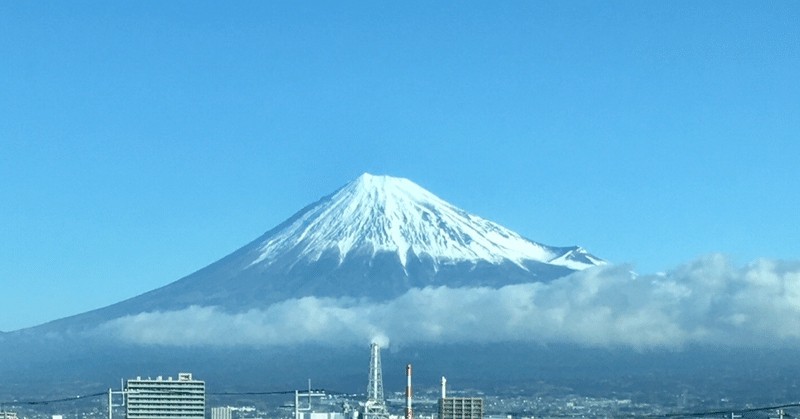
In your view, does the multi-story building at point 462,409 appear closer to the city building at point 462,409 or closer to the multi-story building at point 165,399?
the city building at point 462,409

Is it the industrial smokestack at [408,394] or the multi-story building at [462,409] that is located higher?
the industrial smokestack at [408,394]

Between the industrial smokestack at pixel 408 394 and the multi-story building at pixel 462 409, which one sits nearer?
the industrial smokestack at pixel 408 394

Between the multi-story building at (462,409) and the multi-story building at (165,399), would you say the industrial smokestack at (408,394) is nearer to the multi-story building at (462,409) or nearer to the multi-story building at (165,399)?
the multi-story building at (165,399)

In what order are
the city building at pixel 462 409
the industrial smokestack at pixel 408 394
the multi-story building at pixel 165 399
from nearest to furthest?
the industrial smokestack at pixel 408 394 → the multi-story building at pixel 165 399 → the city building at pixel 462 409

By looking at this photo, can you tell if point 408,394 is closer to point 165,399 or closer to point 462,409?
point 165,399

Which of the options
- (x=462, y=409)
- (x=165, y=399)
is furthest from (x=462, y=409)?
(x=165, y=399)

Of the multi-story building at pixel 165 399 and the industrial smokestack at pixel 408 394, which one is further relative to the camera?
the multi-story building at pixel 165 399

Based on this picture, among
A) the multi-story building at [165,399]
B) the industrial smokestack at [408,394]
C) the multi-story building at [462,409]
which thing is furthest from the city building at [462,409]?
the industrial smokestack at [408,394]

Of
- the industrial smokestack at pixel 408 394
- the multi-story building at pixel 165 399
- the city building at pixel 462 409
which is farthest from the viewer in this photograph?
the city building at pixel 462 409
